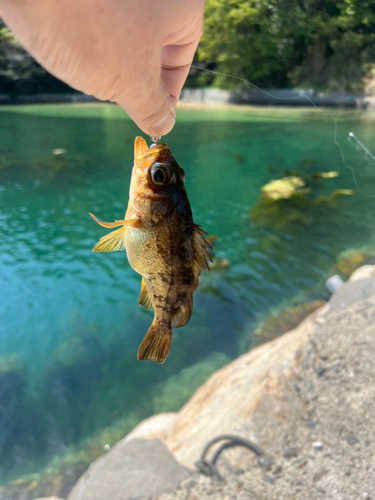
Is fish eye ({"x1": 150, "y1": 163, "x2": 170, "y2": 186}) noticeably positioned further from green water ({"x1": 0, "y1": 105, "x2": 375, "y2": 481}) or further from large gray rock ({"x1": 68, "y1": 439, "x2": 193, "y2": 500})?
green water ({"x1": 0, "y1": 105, "x2": 375, "y2": 481})

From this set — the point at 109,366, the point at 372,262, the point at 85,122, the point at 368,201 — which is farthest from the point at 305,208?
the point at 85,122

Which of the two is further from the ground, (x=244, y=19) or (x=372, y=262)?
(x=244, y=19)

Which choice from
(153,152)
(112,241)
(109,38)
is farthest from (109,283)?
(109,38)

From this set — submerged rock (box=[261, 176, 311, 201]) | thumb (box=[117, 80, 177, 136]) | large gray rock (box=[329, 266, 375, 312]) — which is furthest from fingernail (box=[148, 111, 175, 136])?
submerged rock (box=[261, 176, 311, 201])

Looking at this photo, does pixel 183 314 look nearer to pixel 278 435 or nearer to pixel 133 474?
pixel 278 435

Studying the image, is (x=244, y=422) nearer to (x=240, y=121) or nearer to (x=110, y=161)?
(x=110, y=161)

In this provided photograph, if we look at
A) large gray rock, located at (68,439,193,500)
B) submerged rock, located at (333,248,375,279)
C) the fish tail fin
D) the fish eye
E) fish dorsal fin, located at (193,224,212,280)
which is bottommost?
submerged rock, located at (333,248,375,279)
